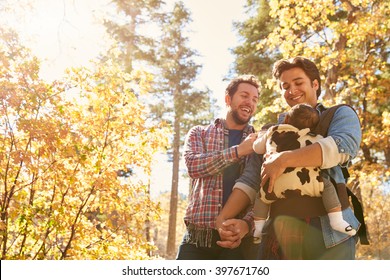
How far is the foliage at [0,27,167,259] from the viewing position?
4.45 metres

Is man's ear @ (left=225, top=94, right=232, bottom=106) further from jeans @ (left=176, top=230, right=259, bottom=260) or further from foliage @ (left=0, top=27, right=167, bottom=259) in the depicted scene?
foliage @ (left=0, top=27, right=167, bottom=259)

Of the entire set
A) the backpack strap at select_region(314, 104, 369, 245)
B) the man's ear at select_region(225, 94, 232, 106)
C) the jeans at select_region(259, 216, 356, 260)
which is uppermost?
the man's ear at select_region(225, 94, 232, 106)

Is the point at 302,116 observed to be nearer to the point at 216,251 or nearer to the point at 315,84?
the point at 315,84

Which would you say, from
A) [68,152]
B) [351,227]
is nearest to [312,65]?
[351,227]

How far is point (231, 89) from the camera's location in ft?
9.67

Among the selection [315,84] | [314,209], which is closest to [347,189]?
[314,209]

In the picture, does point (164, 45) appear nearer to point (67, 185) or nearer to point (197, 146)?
point (67, 185)

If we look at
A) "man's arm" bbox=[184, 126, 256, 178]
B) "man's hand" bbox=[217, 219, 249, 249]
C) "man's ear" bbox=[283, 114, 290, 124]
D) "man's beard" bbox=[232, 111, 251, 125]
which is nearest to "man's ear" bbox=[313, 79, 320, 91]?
"man's ear" bbox=[283, 114, 290, 124]

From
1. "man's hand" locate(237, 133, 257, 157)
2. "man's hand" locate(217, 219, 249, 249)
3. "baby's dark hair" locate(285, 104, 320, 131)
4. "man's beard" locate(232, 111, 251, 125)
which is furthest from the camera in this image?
"man's beard" locate(232, 111, 251, 125)

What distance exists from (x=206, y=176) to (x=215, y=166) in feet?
0.50

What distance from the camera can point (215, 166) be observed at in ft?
8.38

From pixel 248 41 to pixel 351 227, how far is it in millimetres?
12194

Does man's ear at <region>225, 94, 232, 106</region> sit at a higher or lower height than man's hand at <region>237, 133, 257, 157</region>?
higher

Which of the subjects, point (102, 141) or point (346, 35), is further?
point (346, 35)
